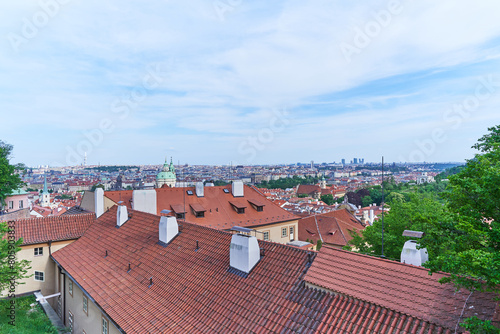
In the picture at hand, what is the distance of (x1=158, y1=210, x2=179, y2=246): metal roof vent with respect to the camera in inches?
543

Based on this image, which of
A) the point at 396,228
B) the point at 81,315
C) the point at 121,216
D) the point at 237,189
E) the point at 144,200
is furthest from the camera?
the point at 237,189

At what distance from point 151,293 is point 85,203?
20650 millimetres

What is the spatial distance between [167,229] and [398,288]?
32.7 ft

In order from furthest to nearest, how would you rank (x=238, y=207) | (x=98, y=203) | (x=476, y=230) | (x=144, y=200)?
(x=238, y=207), (x=144, y=200), (x=98, y=203), (x=476, y=230)

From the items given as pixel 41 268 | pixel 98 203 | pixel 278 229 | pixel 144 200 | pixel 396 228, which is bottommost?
pixel 41 268

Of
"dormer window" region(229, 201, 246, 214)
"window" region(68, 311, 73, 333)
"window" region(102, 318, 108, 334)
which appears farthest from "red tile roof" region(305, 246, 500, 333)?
"dormer window" region(229, 201, 246, 214)

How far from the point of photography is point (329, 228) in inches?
1455

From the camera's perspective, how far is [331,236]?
35688mm

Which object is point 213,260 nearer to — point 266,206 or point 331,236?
point 266,206

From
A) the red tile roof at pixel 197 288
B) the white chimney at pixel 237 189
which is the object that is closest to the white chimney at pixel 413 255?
the red tile roof at pixel 197 288

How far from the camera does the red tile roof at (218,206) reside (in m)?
27.7

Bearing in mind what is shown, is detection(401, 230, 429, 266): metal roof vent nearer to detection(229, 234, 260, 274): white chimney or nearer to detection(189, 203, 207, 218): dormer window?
detection(229, 234, 260, 274): white chimney

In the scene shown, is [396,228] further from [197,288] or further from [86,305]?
[86,305]

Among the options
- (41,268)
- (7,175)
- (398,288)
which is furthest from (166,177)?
(398,288)
